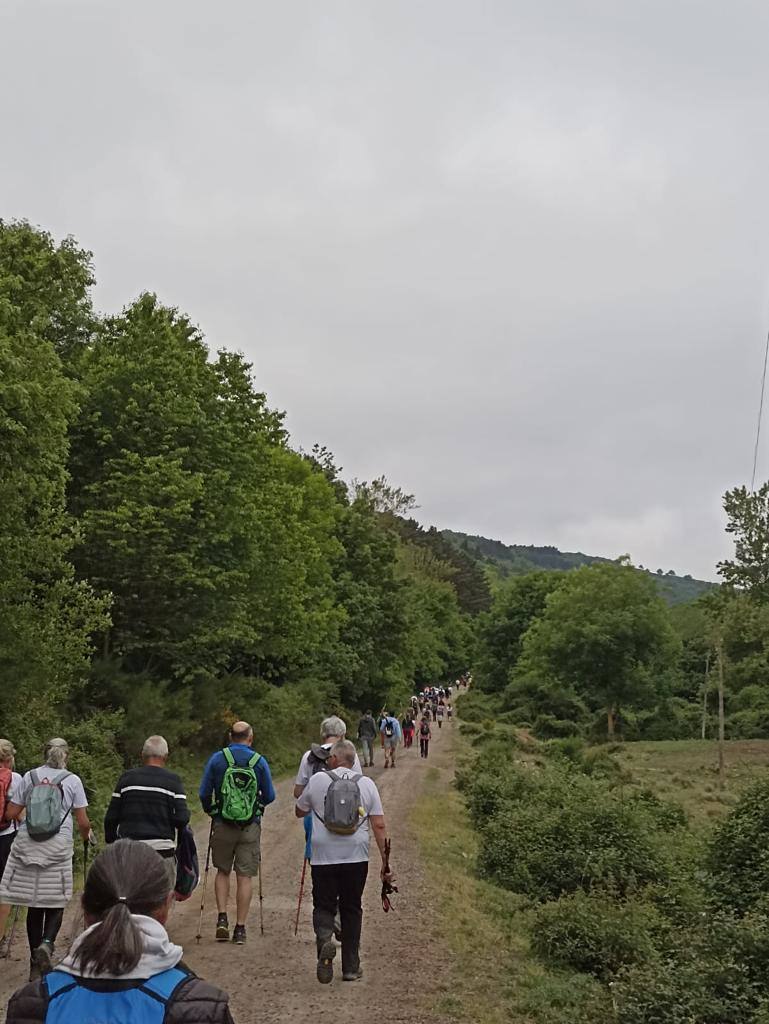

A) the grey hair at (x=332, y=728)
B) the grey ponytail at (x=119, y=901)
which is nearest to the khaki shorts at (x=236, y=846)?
the grey hair at (x=332, y=728)

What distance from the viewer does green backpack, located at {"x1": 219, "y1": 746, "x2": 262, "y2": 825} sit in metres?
8.74

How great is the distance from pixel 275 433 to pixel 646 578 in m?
47.5

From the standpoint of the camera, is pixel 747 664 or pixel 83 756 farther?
pixel 747 664

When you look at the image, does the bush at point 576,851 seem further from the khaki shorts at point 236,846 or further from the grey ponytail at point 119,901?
the grey ponytail at point 119,901

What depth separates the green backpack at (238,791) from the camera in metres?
8.74

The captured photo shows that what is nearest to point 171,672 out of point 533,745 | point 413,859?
point 413,859

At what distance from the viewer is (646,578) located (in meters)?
74.6

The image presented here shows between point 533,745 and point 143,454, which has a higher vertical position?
point 143,454

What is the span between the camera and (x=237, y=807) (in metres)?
8.84

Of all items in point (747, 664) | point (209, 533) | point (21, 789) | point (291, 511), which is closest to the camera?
point (21, 789)

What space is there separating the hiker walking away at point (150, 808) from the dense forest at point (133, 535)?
7.55m

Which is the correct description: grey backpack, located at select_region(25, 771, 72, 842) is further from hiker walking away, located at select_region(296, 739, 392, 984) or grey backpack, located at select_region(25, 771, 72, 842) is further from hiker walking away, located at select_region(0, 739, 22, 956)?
hiker walking away, located at select_region(296, 739, 392, 984)

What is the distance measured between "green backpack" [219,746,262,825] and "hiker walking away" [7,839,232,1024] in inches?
236

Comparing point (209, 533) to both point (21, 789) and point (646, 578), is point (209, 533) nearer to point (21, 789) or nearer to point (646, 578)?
point (21, 789)
